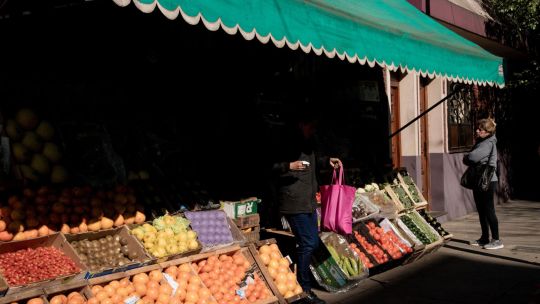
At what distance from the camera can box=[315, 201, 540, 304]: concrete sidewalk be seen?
20.3ft

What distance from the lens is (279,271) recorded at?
5746 millimetres

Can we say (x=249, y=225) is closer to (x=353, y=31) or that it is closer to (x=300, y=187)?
(x=300, y=187)

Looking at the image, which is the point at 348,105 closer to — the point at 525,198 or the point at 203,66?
the point at 203,66

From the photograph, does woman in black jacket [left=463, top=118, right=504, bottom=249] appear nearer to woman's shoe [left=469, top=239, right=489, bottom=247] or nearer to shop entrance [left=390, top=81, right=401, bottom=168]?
woman's shoe [left=469, top=239, right=489, bottom=247]

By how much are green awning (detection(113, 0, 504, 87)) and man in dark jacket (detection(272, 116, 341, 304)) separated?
2.91 ft

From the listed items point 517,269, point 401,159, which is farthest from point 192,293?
point 401,159

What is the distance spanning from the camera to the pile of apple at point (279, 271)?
5.63m

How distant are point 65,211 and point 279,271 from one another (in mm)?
2072

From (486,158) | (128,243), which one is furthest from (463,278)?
(128,243)

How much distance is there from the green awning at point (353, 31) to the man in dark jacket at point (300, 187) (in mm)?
887

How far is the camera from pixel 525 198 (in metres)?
15.5

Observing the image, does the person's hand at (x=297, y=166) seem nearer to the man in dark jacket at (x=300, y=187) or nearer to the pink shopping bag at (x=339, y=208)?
the man in dark jacket at (x=300, y=187)

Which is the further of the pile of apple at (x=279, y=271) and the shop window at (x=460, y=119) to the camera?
the shop window at (x=460, y=119)

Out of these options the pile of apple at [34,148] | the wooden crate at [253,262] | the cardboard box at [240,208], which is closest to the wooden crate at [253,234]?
the cardboard box at [240,208]
